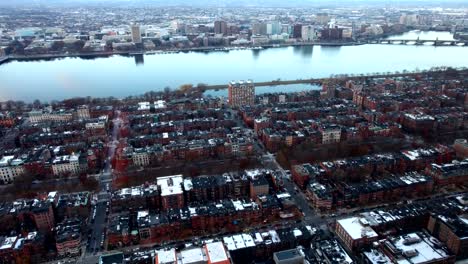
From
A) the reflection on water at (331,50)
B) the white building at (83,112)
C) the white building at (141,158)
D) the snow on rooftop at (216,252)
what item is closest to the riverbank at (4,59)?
the white building at (83,112)

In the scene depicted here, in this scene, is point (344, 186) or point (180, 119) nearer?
point (344, 186)

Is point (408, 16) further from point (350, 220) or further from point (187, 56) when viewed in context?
point (350, 220)

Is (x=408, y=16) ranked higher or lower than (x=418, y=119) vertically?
higher

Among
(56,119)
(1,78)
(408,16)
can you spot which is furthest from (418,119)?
(408,16)

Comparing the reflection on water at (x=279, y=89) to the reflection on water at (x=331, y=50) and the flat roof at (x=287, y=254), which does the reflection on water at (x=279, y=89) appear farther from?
the flat roof at (x=287, y=254)

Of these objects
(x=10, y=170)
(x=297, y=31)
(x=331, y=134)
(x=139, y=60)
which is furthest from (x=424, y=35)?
(x=10, y=170)

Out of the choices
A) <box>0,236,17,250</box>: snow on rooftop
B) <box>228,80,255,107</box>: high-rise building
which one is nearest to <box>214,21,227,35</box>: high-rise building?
<box>228,80,255,107</box>: high-rise building

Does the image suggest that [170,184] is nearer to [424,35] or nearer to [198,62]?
[198,62]
